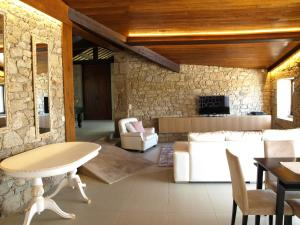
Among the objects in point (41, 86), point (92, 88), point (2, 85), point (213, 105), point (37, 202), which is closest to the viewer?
point (37, 202)

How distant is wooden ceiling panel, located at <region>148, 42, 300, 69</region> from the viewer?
7.29 metres

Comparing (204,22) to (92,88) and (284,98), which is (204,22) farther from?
(92,88)

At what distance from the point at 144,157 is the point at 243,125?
12.6 ft

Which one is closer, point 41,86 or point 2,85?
point 2,85

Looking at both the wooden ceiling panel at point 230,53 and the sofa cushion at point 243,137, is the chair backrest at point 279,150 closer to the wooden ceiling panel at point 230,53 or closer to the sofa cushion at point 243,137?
the sofa cushion at point 243,137

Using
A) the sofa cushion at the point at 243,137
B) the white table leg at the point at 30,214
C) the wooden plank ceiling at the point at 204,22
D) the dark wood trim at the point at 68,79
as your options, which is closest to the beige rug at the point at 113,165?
the dark wood trim at the point at 68,79

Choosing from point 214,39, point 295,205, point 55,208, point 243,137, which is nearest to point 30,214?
point 55,208

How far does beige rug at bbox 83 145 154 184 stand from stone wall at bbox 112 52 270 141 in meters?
3.18

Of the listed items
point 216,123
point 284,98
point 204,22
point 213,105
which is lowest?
point 216,123

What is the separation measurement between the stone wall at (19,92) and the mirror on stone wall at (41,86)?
89mm

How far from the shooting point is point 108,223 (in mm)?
3369

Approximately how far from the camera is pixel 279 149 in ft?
11.3

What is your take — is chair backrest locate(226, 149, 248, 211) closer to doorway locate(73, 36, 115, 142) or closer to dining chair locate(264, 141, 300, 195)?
dining chair locate(264, 141, 300, 195)

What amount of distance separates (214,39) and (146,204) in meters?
3.95
